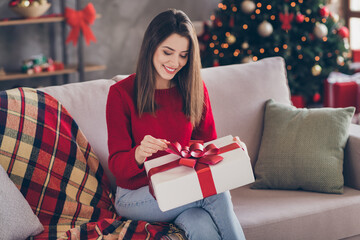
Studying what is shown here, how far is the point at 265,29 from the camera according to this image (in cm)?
374

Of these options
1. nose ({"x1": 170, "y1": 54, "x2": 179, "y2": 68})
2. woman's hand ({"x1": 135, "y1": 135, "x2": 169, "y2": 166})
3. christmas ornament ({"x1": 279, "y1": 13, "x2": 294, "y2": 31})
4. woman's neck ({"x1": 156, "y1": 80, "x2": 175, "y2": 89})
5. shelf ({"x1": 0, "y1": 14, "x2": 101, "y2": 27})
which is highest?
shelf ({"x1": 0, "y1": 14, "x2": 101, "y2": 27})

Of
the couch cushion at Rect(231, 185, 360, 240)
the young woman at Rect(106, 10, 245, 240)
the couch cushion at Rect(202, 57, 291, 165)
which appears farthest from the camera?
the couch cushion at Rect(202, 57, 291, 165)

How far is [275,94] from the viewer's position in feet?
7.64

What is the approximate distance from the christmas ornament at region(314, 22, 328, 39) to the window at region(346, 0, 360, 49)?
1329mm

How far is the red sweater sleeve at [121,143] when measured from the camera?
1.71 metres

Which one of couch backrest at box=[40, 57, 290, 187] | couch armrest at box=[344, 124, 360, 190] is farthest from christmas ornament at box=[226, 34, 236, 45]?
couch armrest at box=[344, 124, 360, 190]

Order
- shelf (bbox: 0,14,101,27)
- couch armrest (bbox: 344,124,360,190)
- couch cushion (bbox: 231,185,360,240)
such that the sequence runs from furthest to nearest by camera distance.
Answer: shelf (bbox: 0,14,101,27)
couch armrest (bbox: 344,124,360,190)
couch cushion (bbox: 231,185,360,240)

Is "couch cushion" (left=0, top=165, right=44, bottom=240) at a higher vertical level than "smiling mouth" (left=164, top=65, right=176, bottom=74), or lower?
lower

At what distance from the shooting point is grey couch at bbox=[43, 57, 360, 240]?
6.17 ft

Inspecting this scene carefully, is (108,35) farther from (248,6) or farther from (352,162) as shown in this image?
(352,162)

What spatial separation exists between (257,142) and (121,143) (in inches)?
30.4

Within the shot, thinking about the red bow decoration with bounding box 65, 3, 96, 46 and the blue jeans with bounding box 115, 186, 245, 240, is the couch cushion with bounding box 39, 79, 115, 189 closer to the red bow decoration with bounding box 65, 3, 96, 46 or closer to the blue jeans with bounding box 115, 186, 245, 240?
the blue jeans with bounding box 115, 186, 245, 240

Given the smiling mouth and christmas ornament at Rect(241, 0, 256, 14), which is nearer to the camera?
the smiling mouth

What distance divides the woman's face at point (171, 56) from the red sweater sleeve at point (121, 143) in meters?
0.16
